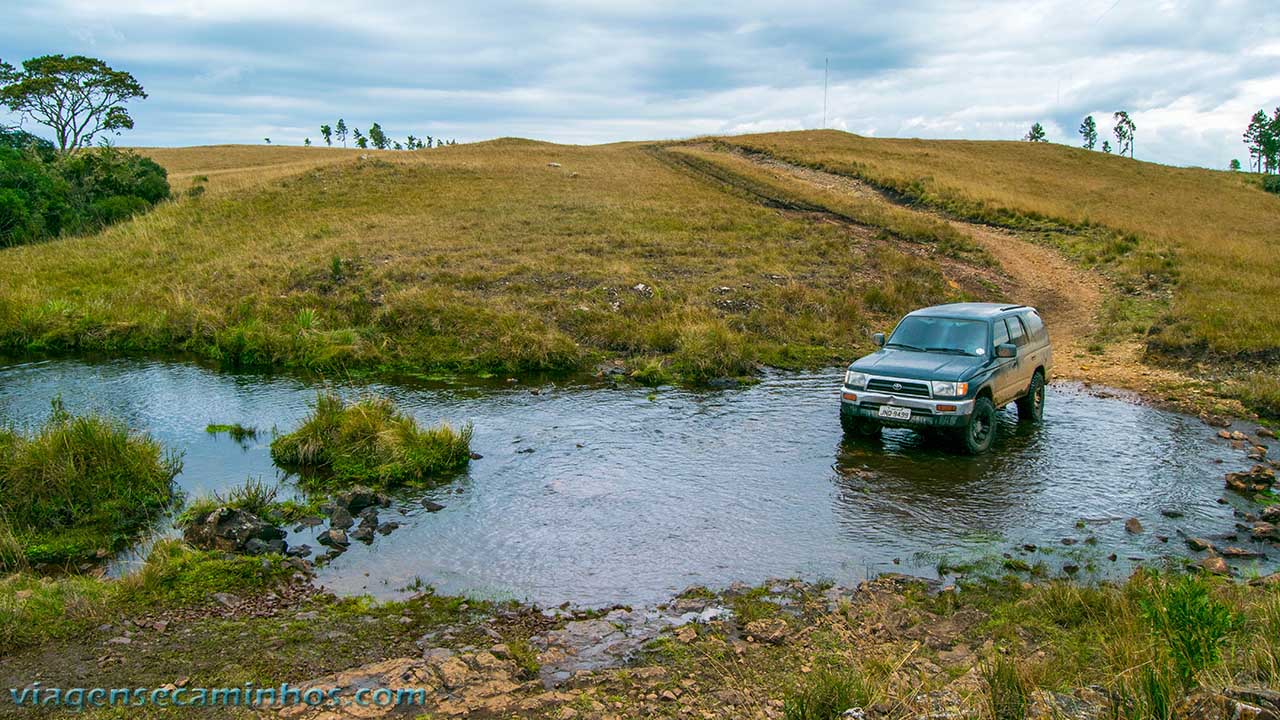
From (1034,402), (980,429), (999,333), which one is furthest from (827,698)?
(1034,402)

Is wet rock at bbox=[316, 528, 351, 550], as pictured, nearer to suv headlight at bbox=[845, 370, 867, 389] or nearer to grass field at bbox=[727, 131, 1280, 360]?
suv headlight at bbox=[845, 370, 867, 389]

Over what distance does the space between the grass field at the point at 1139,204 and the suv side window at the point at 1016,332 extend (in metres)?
7.61

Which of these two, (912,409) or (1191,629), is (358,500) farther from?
(1191,629)

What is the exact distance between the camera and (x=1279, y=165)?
108 m

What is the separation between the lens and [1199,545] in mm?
9406

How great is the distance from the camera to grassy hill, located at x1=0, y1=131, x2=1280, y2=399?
21.2 m

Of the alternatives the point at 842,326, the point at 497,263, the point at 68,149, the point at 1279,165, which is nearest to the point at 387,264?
the point at 497,263

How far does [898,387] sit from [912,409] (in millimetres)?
408

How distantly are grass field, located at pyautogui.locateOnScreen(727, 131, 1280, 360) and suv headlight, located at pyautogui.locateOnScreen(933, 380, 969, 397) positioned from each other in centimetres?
1066

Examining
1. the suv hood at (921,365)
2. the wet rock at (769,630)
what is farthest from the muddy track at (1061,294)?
the wet rock at (769,630)

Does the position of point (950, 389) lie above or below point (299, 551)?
above

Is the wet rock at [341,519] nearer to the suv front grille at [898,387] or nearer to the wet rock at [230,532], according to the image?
the wet rock at [230,532]

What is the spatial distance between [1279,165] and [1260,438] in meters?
123

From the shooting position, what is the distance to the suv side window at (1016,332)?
1435 centimetres
